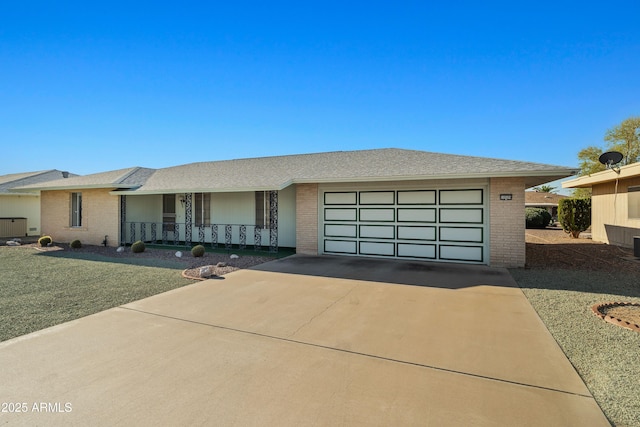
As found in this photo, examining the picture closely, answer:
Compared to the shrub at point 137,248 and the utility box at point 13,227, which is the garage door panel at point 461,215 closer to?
the shrub at point 137,248

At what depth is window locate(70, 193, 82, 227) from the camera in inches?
588

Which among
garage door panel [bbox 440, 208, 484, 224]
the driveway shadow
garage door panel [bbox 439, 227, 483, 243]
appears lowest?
the driveway shadow

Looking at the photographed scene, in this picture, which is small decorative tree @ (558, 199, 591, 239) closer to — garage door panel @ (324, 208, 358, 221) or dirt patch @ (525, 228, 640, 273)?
dirt patch @ (525, 228, 640, 273)

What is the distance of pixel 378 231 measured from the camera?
11047mm

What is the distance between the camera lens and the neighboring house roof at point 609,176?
1209 centimetres

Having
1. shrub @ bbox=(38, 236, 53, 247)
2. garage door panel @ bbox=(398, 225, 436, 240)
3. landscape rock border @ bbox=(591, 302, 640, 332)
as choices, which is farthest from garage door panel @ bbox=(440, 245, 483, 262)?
shrub @ bbox=(38, 236, 53, 247)

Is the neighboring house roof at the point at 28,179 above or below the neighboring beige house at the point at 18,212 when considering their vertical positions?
above

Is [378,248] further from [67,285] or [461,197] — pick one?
[67,285]

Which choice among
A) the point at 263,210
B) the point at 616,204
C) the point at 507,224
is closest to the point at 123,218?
the point at 263,210

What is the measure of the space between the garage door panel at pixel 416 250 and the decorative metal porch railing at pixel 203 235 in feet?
16.8

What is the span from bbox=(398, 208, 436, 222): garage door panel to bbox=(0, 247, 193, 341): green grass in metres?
7.02

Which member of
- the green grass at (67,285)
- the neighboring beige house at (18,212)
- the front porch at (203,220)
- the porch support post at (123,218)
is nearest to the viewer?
the green grass at (67,285)

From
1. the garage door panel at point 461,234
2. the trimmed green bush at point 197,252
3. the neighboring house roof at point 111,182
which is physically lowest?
the trimmed green bush at point 197,252

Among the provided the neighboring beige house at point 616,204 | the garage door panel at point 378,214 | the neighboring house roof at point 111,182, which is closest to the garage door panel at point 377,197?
the garage door panel at point 378,214
